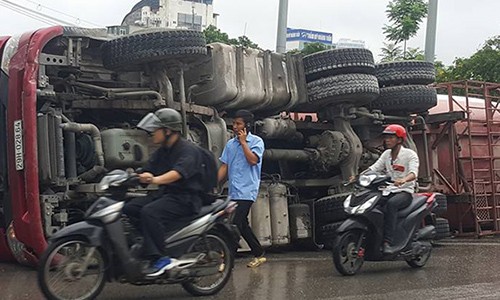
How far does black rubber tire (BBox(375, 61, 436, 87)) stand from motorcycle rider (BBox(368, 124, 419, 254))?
2728 mm

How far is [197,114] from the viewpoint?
317 inches

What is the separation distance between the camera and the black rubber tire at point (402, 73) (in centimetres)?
999

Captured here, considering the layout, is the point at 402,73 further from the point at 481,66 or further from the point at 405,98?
the point at 481,66

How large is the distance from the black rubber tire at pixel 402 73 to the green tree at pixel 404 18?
19536 millimetres

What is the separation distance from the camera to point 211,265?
5.74 metres

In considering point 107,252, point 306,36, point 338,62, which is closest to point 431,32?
point 338,62

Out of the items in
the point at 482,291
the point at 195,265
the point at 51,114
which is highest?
the point at 51,114

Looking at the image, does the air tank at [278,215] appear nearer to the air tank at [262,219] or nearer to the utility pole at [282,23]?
the air tank at [262,219]

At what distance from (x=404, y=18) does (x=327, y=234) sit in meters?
21.8

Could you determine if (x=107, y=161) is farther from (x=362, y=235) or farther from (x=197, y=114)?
(x=362, y=235)

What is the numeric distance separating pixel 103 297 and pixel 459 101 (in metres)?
7.74

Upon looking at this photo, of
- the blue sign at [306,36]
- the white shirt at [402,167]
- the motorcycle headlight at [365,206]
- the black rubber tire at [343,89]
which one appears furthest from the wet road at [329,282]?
the blue sign at [306,36]

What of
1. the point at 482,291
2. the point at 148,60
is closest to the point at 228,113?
the point at 148,60

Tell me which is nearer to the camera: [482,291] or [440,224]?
[482,291]
